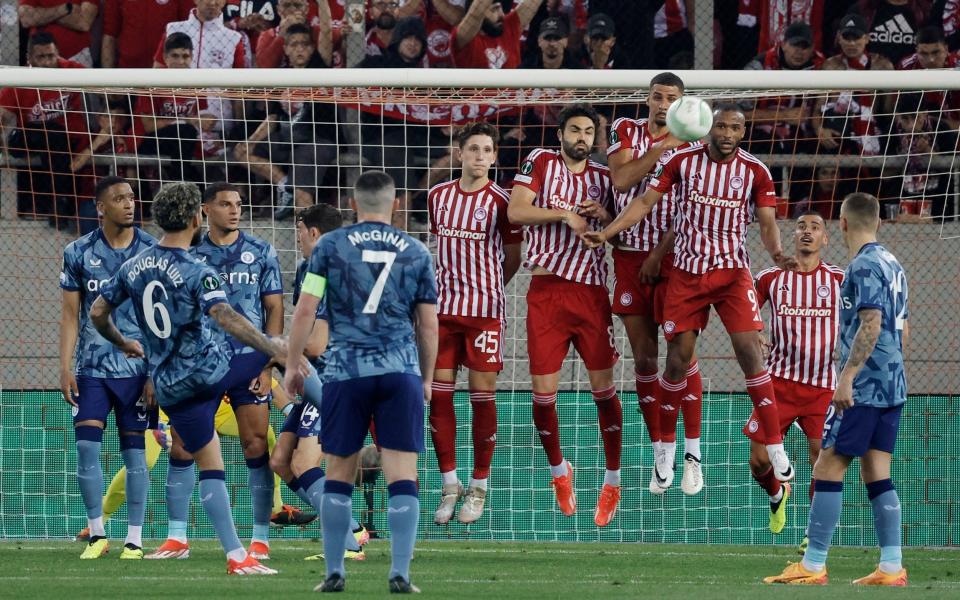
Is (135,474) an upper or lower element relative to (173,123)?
lower

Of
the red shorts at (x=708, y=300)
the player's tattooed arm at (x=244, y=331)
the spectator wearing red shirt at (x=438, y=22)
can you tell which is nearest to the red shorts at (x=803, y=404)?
the red shorts at (x=708, y=300)

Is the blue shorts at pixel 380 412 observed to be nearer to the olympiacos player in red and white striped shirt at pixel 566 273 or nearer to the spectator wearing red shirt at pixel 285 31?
the olympiacos player in red and white striped shirt at pixel 566 273

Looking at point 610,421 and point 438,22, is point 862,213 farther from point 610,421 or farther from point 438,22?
point 438,22

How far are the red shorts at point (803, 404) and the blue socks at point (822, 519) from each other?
2.96 metres

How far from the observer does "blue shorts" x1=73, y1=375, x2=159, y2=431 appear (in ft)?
35.9

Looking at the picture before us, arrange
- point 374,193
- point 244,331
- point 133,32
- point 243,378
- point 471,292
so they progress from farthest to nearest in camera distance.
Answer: point 133,32 → point 471,292 → point 243,378 → point 244,331 → point 374,193

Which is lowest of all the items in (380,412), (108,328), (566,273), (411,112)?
(380,412)

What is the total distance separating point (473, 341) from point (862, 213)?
10.6 ft

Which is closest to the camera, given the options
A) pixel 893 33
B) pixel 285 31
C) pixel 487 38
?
pixel 285 31

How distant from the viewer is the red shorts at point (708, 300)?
1125cm

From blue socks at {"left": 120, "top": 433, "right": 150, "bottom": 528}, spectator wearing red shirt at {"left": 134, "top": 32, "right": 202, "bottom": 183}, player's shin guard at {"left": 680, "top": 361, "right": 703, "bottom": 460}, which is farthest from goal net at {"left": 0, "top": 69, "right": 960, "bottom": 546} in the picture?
blue socks at {"left": 120, "top": 433, "right": 150, "bottom": 528}

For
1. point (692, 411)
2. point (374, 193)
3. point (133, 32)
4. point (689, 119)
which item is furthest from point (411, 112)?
point (374, 193)

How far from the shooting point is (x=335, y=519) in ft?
26.8

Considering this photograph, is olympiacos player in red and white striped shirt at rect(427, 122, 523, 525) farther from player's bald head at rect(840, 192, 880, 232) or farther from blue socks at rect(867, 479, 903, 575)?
blue socks at rect(867, 479, 903, 575)
